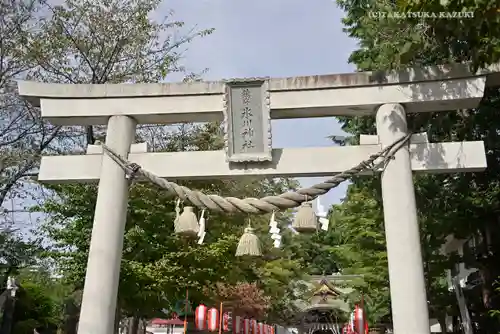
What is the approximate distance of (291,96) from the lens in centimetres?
669

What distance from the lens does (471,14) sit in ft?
16.8

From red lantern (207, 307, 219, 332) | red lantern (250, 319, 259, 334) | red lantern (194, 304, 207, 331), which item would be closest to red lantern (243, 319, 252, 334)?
red lantern (250, 319, 259, 334)

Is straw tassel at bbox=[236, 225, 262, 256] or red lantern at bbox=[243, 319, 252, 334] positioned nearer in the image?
straw tassel at bbox=[236, 225, 262, 256]

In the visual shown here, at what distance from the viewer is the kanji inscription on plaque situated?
258 inches

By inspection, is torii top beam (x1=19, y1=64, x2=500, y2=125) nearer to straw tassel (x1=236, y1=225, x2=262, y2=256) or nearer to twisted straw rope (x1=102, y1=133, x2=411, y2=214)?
twisted straw rope (x1=102, y1=133, x2=411, y2=214)

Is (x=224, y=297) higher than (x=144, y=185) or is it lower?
lower

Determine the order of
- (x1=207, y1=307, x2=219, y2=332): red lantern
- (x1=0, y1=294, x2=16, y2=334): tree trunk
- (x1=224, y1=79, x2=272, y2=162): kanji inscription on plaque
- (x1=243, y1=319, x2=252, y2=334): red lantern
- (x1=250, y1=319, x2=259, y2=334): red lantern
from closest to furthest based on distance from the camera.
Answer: (x1=224, y1=79, x2=272, y2=162): kanji inscription on plaque < (x1=207, y1=307, x2=219, y2=332): red lantern < (x1=0, y1=294, x2=16, y2=334): tree trunk < (x1=243, y1=319, x2=252, y2=334): red lantern < (x1=250, y1=319, x2=259, y2=334): red lantern

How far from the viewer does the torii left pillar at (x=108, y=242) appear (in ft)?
20.0

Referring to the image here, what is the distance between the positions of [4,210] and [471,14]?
36.2 ft

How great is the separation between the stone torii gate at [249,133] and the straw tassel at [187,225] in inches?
23.3

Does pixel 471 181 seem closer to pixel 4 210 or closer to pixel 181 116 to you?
pixel 181 116

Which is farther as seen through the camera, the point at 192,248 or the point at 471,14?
the point at 192,248

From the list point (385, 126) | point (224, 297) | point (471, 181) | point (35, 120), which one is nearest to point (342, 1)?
point (471, 181)

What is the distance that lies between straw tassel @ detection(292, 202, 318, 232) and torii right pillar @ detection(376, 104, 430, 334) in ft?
3.08
